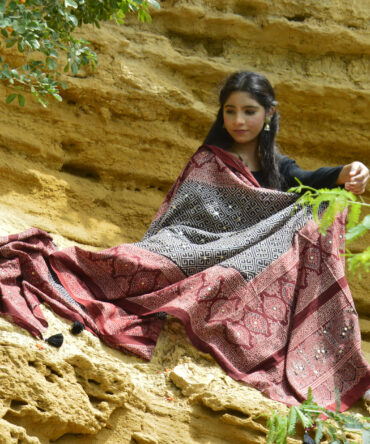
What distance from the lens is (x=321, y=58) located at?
512 centimetres

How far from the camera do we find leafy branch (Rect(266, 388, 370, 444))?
2.47 m

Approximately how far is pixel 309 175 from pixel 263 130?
39 cm

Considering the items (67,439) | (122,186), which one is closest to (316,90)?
(122,186)

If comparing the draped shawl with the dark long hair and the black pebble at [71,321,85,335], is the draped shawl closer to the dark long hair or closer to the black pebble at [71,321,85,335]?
the black pebble at [71,321,85,335]

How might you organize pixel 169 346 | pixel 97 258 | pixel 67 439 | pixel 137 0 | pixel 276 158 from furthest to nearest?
1. pixel 276 158
2. pixel 137 0
3. pixel 97 258
4. pixel 169 346
5. pixel 67 439

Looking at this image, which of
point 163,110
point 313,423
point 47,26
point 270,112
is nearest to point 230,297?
point 313,423

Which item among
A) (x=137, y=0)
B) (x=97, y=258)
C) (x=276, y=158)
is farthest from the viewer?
(x=276, y=158)

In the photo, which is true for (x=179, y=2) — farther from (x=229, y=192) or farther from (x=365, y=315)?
(x=365, y=315)

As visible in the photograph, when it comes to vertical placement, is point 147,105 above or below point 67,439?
above

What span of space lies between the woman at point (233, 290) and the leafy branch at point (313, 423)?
0.51 feet

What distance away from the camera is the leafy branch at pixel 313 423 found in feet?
8.12

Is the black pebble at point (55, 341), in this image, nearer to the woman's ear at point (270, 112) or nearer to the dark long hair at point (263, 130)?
the dark long hair at point (263, 130)

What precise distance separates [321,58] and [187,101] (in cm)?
109

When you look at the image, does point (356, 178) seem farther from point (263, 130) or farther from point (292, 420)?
point (292, 420)
